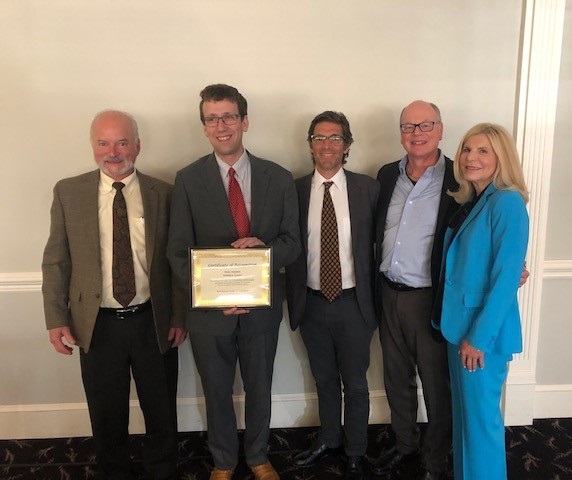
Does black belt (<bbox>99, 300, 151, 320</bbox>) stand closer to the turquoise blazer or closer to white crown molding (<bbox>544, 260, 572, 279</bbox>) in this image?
the turquoise blazer

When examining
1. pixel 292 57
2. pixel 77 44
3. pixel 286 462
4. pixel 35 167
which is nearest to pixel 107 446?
pixel 286 462

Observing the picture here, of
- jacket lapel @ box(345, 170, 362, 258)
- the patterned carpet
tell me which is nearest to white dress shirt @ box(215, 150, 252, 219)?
jacket lapel @ box(345, 170, 362, 258)

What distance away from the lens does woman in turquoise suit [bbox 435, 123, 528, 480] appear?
178cm

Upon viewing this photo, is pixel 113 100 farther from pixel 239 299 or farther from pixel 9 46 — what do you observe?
pixel 239 299

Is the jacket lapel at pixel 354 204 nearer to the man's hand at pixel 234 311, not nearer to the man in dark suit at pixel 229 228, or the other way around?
the man in dark suit at pixel 229 228

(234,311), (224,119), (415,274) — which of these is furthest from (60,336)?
(415,274)

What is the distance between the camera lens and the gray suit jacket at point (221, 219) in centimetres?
208

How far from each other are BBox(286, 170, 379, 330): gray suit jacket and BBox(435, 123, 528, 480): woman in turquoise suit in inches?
15.8

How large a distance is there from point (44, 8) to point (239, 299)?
190 centimetres

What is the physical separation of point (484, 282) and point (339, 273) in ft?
Answer: 2.23

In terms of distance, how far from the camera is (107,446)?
2.29 m

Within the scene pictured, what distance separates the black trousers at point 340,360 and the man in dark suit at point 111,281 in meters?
0.71

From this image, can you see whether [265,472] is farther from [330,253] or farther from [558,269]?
[558,269]

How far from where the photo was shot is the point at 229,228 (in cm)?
209
